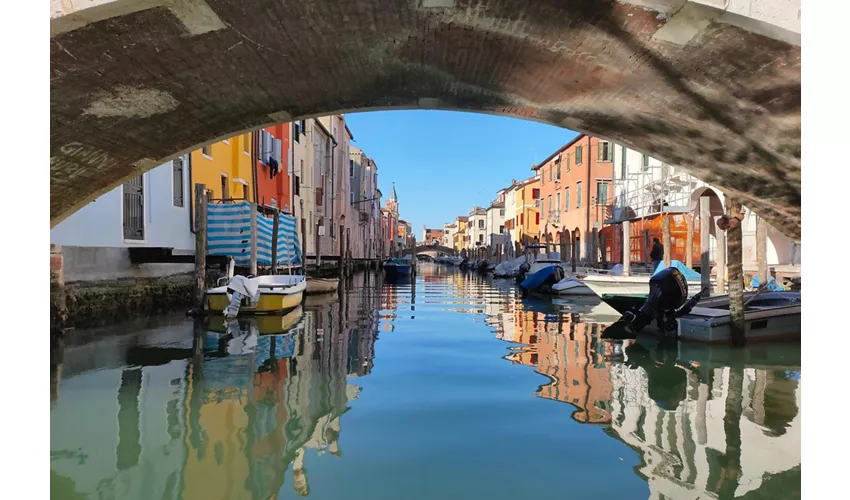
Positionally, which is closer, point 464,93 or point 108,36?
point 108,36

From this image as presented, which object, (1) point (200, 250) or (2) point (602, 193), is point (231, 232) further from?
(2) point (602, 193)

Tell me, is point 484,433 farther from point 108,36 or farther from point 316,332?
point 316,332

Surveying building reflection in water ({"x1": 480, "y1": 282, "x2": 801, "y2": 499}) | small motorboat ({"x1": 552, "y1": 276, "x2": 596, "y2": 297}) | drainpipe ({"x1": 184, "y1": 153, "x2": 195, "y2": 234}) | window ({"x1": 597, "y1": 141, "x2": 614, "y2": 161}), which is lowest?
building reflection in water ({"x1": 480, "y1": 282, "x2": 801, "y2": 499})

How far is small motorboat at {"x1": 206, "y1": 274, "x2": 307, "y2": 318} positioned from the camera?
39.1 feet

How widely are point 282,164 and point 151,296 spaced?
1134 centimetres

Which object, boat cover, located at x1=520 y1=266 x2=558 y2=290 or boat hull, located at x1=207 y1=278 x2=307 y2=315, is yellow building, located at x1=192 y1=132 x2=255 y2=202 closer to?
boat hull, located at x1=207 y1=278 x2=307 y2=315

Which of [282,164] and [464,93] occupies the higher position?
[282,164]

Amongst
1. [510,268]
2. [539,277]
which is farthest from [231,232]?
[510,268]

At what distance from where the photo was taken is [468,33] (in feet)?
15.0

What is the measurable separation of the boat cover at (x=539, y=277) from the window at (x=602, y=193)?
10.1 metres

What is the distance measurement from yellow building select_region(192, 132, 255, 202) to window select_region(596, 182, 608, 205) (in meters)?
18.3

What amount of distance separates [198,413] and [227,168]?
42.9ft

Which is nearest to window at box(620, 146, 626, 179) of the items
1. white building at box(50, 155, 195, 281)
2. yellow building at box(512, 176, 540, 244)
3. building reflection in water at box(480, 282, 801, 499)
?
yellow building at box(512, 176, 540, 244)

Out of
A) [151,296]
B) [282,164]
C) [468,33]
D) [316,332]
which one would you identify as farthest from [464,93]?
[282,164]
